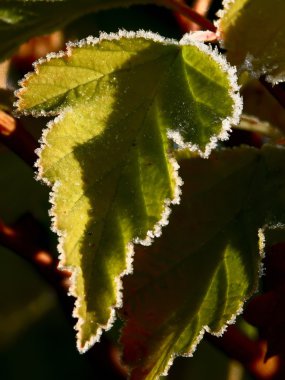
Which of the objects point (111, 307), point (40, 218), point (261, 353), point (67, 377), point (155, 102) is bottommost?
point (67, 377)

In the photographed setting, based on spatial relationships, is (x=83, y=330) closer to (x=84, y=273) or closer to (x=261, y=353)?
(x=84, y=273)

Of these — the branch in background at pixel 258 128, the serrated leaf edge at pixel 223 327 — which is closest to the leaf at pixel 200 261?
the serrated leaf edge at pixel 223 327

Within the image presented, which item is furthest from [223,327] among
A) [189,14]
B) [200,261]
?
[189,14]

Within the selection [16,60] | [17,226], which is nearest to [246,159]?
[17,226]

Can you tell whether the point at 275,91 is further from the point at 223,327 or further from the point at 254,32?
the point at 223,327

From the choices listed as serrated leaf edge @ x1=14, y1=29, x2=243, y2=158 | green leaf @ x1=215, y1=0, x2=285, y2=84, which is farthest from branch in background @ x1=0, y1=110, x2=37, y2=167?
green leaf @ x1=215, y1=0, x2=285, y2=84

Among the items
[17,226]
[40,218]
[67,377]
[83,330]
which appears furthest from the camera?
[67,377]
